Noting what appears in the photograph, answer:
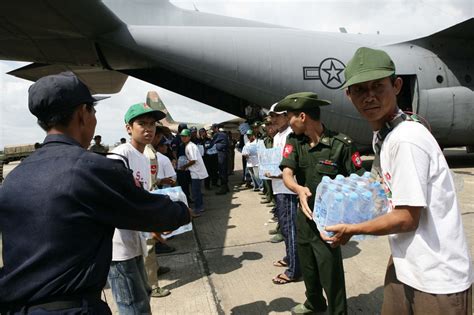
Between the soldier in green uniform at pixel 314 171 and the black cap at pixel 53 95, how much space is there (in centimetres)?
167

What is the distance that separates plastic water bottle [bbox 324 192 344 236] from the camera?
1521mm

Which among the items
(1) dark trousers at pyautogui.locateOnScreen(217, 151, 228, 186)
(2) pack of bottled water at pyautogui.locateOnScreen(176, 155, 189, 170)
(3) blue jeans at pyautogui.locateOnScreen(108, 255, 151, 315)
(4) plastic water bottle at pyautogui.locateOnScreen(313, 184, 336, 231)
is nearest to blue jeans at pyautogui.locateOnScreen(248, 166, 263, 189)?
(1) dark trousers at pyautogui.locateOnScreen(217, 151, 228, 186)

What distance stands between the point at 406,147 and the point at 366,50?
504 millimetres

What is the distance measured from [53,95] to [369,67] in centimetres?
134

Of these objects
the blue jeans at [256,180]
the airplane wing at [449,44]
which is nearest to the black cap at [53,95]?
the blue jeans at [256,180]

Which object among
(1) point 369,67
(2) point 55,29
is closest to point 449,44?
(1) point 369,67

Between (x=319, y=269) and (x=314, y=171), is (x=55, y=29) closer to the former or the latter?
(x=314, y=171)

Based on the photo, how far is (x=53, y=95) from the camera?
1243 millimetres

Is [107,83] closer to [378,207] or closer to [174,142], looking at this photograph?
[174,142]

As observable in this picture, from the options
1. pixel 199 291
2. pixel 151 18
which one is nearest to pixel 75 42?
pixel 151 18

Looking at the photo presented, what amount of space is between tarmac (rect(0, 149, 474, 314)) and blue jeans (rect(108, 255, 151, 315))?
1.07 metres

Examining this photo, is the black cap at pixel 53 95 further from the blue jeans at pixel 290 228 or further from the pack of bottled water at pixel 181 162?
the pack of bottled water at pixel 181 162

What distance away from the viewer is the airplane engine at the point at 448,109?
311 inches

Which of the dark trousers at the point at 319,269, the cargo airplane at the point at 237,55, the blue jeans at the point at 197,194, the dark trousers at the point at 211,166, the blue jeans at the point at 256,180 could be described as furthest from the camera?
the dark trousers at the point at 211,166
